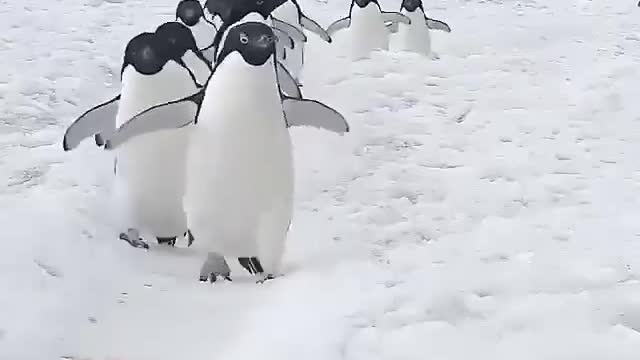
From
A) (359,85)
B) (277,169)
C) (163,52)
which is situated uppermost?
(163,52)

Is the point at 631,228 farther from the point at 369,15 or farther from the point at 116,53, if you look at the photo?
the point at 116,53

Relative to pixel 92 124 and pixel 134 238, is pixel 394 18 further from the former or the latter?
pixel 134 238

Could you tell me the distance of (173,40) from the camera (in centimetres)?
196

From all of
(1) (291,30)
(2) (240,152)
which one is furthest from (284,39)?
(2) (240,152)

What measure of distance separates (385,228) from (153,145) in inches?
23.1

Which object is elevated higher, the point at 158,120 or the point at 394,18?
the point at 158,120

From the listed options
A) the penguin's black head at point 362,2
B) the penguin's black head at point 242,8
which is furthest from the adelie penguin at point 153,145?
the penguin's black head at point 362,2

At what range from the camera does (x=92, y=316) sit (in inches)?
61.2

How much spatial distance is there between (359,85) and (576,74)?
908mm

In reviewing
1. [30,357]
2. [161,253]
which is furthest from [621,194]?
[30,357]

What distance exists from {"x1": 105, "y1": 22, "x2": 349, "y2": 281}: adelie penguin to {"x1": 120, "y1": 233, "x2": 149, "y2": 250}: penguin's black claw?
164 millimetres

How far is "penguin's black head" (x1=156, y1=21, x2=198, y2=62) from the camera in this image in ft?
6.38

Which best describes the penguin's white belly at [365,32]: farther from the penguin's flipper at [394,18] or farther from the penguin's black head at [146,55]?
the penguin's black head at [146,55]

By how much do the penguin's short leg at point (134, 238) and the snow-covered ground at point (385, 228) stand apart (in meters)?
0.03
